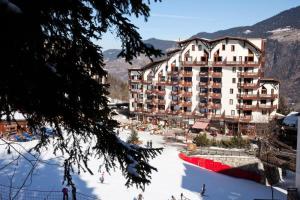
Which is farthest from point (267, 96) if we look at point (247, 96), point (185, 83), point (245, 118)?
point (185, 83)

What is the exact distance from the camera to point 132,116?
66.2 metres

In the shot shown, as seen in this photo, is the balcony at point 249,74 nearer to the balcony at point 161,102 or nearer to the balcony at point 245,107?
the balcony at point 245,107

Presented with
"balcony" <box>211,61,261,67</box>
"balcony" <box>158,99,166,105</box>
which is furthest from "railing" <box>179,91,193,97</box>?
"balcony" <box>211,61,261,67</box>

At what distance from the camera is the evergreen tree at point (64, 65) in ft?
14.8

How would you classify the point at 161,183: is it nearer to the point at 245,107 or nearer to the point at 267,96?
the point at 245,107

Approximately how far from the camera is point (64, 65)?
528cm

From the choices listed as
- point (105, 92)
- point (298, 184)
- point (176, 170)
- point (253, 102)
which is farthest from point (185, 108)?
point (105, 92)

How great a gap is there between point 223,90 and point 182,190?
30297 millimetres

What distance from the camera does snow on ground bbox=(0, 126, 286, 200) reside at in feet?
75.0

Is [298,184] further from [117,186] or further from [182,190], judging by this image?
[117,186]

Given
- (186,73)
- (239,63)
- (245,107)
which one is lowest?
(245,107)

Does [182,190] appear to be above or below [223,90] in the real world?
below

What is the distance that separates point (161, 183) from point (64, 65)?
2280 cm

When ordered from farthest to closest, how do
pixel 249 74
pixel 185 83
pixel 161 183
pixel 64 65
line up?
pixel 185 83, pixel 249 74, pixel 161 183, pixel 64 65
